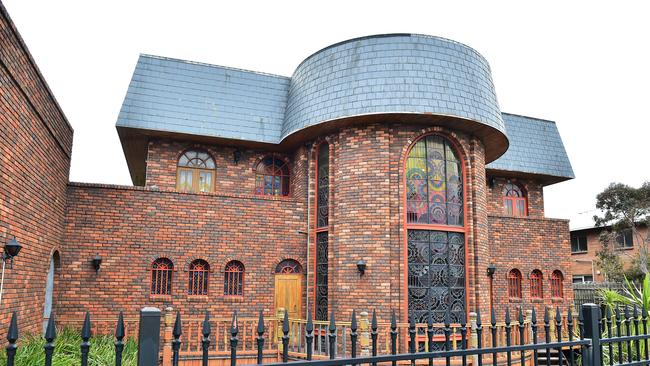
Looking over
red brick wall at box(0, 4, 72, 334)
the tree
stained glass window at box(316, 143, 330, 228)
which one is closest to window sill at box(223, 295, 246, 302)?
stained glass window at box(316, 143, 330, 228)

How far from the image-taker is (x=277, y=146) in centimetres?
1513

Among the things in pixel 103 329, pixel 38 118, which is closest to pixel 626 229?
pixel 103 329

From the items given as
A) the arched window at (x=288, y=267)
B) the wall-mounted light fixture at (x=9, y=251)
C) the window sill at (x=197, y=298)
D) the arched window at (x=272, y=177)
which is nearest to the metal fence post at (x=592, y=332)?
the wall-mounted light fixture at (x=9, y=251)

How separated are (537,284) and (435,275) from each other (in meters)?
7.48

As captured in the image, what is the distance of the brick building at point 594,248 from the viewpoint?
101ft

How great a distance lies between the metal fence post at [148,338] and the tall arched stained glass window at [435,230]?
9759 mm

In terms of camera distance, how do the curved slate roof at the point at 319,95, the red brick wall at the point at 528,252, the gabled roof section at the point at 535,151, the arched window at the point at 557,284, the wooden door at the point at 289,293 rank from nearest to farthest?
the curved slate roof at the point at 319,95 < the wooden door at the point at 289,293 < the red brick wall at the point at 528,252 < the arched window at the point at 557,284 < the gabled roof section at the point at 535,151

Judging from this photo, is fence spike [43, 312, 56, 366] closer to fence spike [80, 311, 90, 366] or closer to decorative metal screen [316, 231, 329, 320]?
fence spike [80, 311, 90, 366]

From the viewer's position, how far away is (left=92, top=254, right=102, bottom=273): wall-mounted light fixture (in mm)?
12109

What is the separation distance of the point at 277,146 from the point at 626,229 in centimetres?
2342

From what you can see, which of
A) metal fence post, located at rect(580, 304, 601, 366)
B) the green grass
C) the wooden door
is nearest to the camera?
metal fence post, located at rect(580, 304, 601, 366)

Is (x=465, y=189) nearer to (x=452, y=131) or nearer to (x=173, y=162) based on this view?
(x=452, y=131)

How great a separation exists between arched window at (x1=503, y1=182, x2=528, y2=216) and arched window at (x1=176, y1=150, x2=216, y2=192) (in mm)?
10610

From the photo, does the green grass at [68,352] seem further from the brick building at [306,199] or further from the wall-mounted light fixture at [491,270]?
the wall-mounted light fixture at [491,270]
